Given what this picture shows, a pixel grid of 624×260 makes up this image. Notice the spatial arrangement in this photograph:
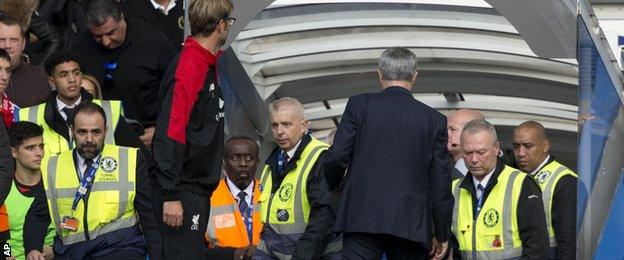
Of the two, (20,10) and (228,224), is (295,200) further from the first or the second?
(20,10)

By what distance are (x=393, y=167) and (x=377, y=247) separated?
49 centimetres

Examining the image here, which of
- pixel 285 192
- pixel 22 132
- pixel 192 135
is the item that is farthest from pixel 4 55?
pixel 285 192

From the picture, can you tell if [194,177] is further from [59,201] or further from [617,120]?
[617,120]

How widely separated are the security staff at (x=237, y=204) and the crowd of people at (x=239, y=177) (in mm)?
10

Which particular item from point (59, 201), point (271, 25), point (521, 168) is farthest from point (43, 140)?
point (521, 168)

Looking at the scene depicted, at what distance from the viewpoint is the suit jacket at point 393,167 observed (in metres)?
11.9

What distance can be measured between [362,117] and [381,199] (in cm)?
51

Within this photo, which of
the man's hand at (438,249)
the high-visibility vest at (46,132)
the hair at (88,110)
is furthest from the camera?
the high-visibility vest at (46,132)

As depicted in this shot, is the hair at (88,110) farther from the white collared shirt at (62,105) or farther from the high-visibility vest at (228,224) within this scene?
the high-visibility vest at (228,224)

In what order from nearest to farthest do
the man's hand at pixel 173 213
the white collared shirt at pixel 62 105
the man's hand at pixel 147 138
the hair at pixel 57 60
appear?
the man's hand at pixel 173 213 < the white collared shirt at pixel 62 105 < the hair at pixel 57 60 < the man's hand at pixel 147 138

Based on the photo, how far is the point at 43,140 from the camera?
44.8 feet

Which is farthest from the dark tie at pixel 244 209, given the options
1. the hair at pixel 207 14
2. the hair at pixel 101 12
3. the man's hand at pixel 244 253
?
the hair at pixel 207 14

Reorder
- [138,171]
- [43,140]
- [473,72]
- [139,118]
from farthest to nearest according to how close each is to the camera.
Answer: [473,72]
[139,118]
[43,140]
[138,171]

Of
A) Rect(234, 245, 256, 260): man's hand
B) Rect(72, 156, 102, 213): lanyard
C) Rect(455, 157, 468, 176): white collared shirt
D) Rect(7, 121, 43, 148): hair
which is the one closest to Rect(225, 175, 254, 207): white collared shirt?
Rect(234, 245, 256, 260): man's hand
